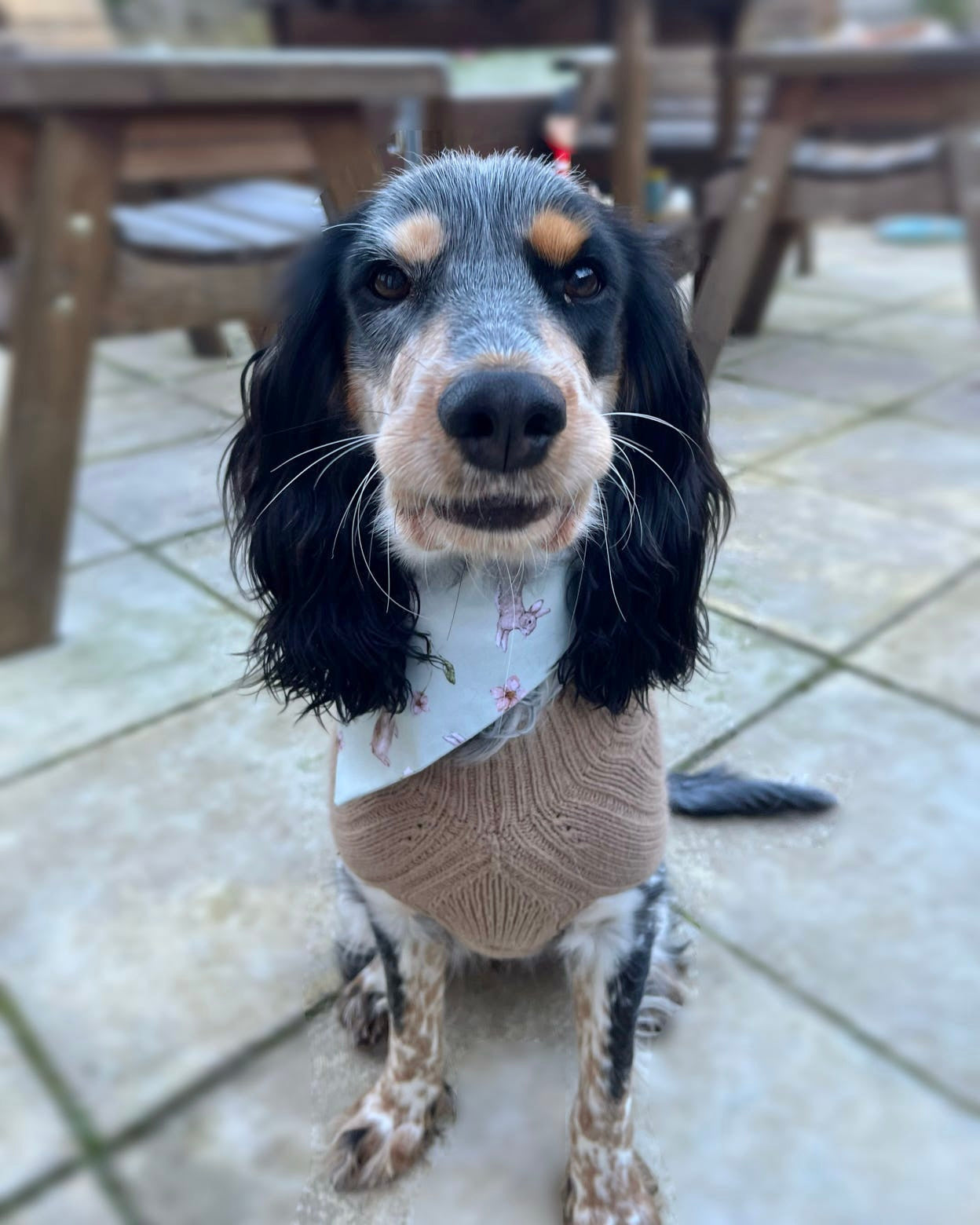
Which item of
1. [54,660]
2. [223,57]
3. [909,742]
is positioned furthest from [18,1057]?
[223,57]

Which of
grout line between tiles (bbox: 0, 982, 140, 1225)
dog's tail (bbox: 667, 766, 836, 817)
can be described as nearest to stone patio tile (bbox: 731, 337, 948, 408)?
dog's tail (bbox: 667, 766, 836, 817)

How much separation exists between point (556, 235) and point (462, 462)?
0.30 m

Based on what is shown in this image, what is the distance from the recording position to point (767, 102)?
346 cm

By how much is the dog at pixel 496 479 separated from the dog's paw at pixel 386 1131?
0.21 metres

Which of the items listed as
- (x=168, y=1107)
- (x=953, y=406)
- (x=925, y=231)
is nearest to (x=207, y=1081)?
(x=168, y=1107)

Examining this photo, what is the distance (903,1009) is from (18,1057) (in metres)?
1.31

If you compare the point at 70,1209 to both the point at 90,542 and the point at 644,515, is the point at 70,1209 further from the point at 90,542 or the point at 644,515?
the point at 90,542

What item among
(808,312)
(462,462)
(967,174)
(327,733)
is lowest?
(327,733)

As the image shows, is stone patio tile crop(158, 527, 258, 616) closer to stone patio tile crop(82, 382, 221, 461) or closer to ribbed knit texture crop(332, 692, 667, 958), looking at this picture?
ribbed knit texture crop(332, 692, 667, 958)

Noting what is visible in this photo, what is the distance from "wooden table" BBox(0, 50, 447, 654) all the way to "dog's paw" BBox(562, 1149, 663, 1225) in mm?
1894

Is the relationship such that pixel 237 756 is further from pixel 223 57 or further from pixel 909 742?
pixel 223 57

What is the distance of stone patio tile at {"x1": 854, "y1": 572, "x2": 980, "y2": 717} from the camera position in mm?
2102

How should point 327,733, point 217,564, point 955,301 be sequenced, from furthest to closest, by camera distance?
point 955,301 < point 327,733 < point 217,564

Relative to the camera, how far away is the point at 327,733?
1592mm
